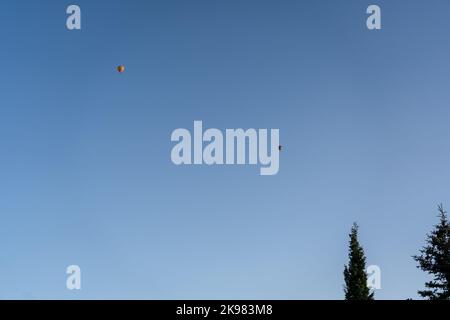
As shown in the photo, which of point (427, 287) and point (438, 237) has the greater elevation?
point (438, 237)

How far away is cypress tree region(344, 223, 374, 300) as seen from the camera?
6488cm

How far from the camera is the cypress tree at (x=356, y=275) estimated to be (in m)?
64.9

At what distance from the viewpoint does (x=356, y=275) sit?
217ft
